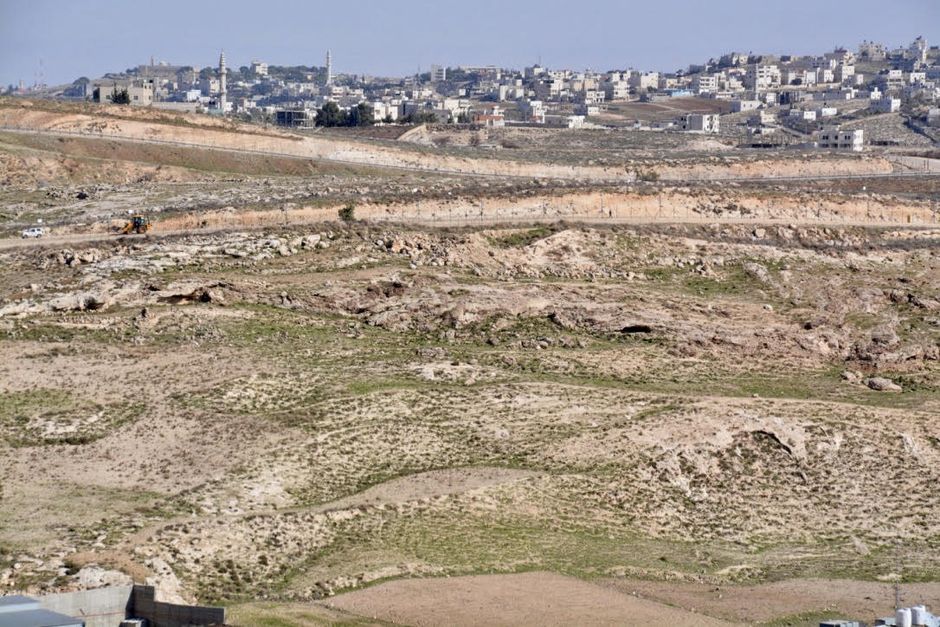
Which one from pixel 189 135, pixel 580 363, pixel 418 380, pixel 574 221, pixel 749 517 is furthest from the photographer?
pixel 189 135

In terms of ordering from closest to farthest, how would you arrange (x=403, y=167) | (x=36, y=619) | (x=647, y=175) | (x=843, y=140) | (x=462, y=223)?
(x=36, y=619)
(x=462, y=223)
(x=403, y=167)
(x=647, y=175)
(x=843, y=140)

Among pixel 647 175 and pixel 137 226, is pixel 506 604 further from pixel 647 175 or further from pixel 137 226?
pixel 647 175

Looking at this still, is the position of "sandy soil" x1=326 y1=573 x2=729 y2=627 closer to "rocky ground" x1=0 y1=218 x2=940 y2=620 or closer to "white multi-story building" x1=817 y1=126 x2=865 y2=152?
"rocky ground" x1=0 y1=218 x2=940 y2=620

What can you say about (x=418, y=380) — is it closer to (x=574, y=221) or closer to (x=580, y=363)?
(x=580, y=363)

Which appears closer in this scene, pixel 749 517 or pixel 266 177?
pixel 749 517

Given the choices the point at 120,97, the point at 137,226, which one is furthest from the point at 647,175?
the point at 120,97

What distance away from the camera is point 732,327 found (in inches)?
2340

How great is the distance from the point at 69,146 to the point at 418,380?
56298 millimetres

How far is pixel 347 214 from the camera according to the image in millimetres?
69938

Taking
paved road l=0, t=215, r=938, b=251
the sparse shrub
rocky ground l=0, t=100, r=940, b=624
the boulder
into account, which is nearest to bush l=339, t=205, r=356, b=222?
paved road l=0, t=215, r=938, b=251

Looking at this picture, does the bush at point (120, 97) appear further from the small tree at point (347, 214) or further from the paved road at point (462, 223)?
the small tree at point (347, 214)

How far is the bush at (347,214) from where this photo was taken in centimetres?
6973

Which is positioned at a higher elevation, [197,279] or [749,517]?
[197,279]

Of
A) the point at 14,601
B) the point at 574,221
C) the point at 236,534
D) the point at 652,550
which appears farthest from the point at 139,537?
the point at 574,221
